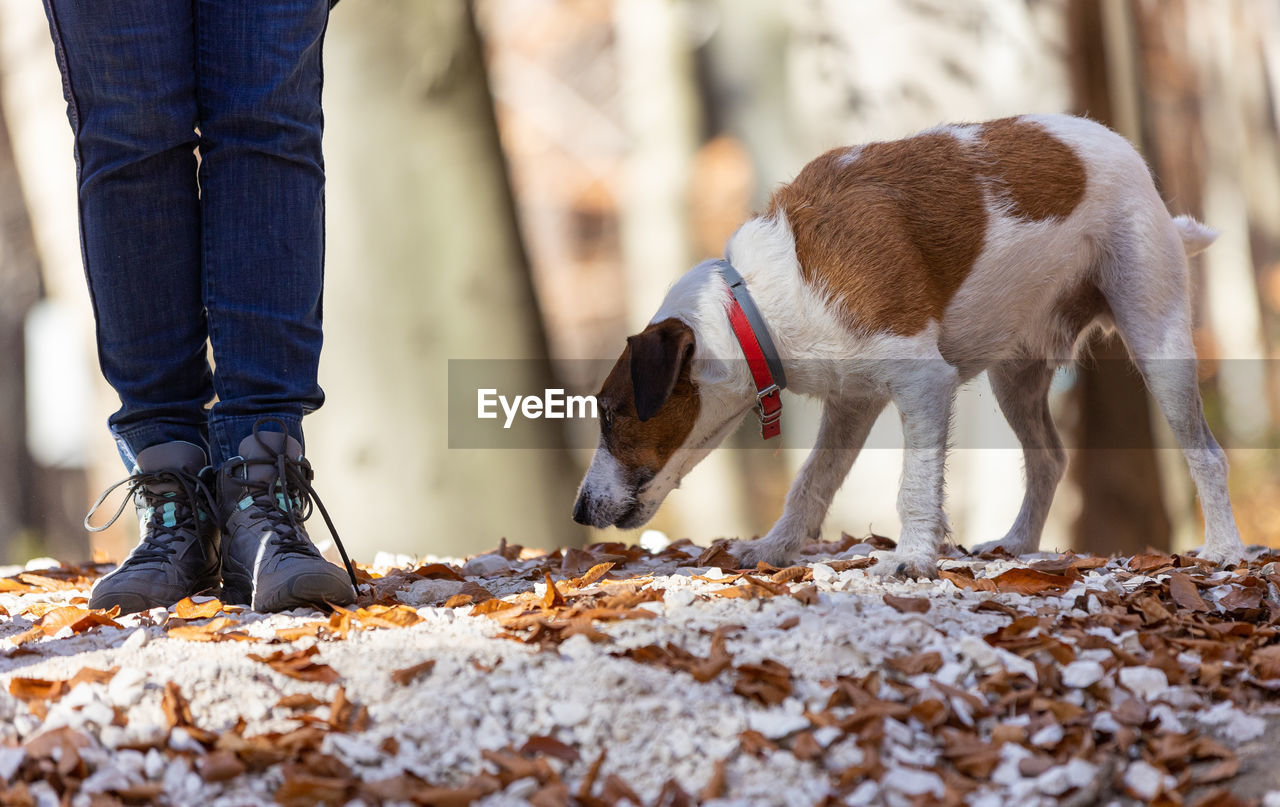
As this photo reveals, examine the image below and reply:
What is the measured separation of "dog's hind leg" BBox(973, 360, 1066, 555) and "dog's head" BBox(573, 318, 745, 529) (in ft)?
4.03

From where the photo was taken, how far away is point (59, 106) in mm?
6832

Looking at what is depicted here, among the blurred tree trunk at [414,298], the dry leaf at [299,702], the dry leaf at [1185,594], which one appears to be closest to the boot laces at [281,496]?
the dry leaf at [299,702]

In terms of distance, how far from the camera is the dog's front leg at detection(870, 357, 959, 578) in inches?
127

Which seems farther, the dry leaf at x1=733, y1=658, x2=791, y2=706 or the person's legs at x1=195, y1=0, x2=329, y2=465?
the person's legs at x1=195, y1=0, x2=329, y2=465

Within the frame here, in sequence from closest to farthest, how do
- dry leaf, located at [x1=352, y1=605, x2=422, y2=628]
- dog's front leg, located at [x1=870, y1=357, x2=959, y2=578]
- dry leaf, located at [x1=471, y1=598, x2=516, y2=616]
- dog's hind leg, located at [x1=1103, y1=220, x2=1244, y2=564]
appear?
1. dry leaf, located at [x1=352, y1=605, x2=422, y2=628]
2. dry leaf, located at [x1=471, y1=598, x2=516, y2=616]
3. dog's front leg, located at [x1=870, y1=357, x2=959, y2=578]
4. dog's hind leg, located at [x1=1103, y1=220, x2=1244, y2=564]

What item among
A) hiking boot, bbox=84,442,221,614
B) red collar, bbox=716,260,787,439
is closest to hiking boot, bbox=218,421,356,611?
hiking boot, bbox=84,442,221,614

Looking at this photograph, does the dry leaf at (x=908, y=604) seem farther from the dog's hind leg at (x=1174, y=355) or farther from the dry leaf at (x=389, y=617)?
the dog's hind leg at (x=1174, y=355)

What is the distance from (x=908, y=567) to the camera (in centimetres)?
310

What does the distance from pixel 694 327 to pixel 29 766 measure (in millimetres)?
2045

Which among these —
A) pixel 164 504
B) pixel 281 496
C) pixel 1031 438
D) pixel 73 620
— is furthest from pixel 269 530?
pixel 1031 438

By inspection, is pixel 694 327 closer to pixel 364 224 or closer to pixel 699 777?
pixel 699 777

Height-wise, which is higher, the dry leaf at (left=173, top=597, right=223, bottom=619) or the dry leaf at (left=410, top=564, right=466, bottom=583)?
the dry leaf at (left=173, top=597, right=223, bottom=619)

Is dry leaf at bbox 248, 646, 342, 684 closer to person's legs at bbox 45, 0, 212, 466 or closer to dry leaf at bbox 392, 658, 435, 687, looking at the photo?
dry leaf at bbox 392, 658, 435, 687

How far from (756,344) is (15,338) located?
6368 millimetres
